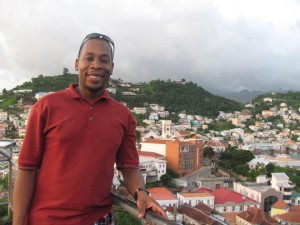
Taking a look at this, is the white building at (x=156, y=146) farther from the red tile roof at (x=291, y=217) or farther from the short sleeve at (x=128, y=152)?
the short sleeve at (x=128, y=152)

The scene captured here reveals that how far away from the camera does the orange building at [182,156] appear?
27.8 meters

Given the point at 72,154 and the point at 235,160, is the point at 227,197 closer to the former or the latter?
the point at 235,160

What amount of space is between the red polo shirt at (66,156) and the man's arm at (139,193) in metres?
0.18

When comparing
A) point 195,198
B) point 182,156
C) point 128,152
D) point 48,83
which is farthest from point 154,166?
point 48,83

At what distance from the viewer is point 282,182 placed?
77.6ft

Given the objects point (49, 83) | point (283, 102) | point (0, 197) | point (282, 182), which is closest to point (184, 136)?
point (282, 182)

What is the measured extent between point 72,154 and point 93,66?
1.23ft

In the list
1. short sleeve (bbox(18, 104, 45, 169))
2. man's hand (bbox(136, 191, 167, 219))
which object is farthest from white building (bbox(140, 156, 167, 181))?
short sleeve (bbox(18, 104, 45, 169))

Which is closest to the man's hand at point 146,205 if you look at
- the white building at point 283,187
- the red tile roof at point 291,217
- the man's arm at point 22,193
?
the man's arm at point 22,193

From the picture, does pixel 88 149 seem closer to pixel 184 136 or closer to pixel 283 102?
pixel 184 136

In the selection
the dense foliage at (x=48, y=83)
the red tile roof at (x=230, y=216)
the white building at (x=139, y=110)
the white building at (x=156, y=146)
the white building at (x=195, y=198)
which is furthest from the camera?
the dense foliage at (x=48, y=83)

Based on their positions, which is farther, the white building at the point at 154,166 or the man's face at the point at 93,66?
the white building at the point at 154,166

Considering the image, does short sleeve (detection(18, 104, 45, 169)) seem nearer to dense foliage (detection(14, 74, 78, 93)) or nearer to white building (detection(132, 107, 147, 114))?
white building (detection(132, 107, 147, 114))

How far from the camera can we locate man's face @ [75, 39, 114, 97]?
1.58m
